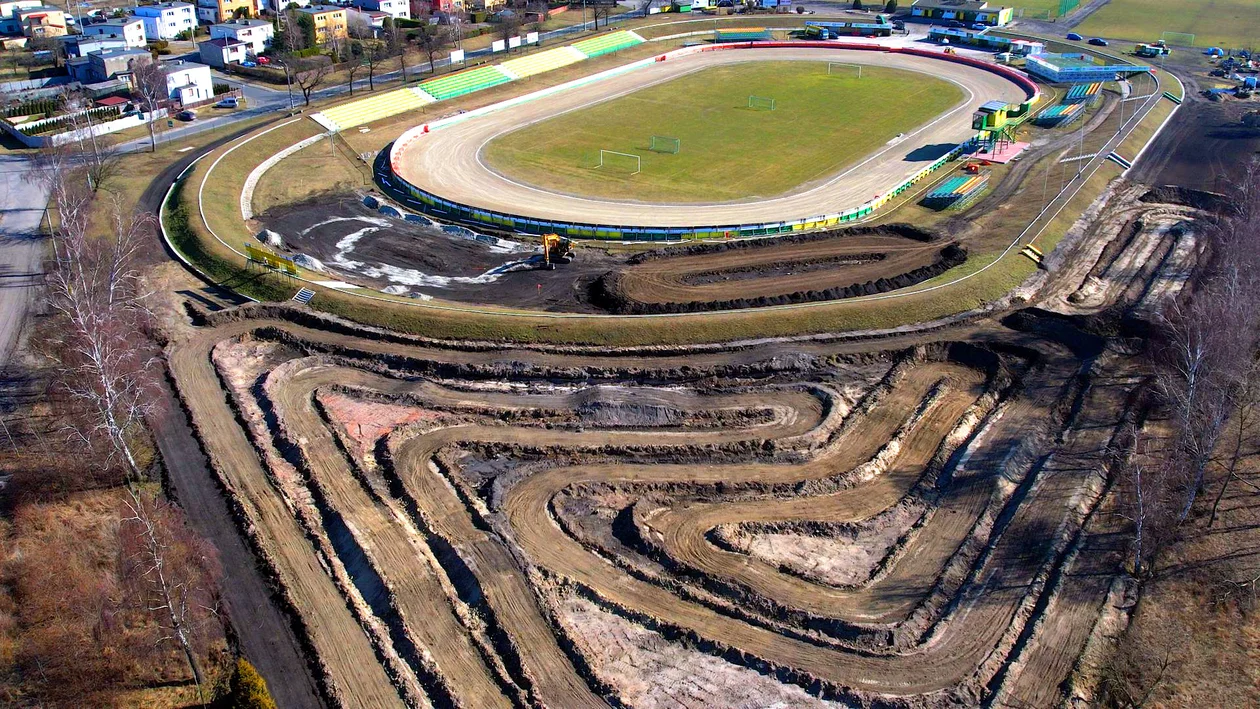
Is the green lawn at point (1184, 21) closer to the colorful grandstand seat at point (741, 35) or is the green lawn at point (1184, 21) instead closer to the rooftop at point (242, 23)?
the colorful grandstand seat at point (741, 35)

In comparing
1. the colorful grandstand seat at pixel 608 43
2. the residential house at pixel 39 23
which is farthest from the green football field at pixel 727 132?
the residential house at pixel 39 23

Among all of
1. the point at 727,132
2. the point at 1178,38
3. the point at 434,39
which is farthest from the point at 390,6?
the point at 1178,38

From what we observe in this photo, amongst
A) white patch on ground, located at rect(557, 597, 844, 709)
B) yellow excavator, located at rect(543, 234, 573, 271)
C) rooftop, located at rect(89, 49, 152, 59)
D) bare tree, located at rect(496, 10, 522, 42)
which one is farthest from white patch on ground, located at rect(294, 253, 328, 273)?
bare tree, located at rect(496, 10, 522, 42)

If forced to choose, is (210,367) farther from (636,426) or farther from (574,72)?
(574,72)

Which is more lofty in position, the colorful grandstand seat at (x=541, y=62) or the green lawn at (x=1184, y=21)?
the green lawn at (x=1184, y=21)

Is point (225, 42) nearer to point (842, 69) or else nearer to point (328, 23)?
point (328, 23)

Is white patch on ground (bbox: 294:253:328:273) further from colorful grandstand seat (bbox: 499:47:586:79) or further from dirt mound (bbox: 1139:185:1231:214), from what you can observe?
dirt mound (bbox: 1139:185:1231:214)

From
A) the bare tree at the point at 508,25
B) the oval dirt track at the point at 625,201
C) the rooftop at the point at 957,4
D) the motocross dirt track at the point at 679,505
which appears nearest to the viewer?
the motocross dirt track at the point at 679,505
